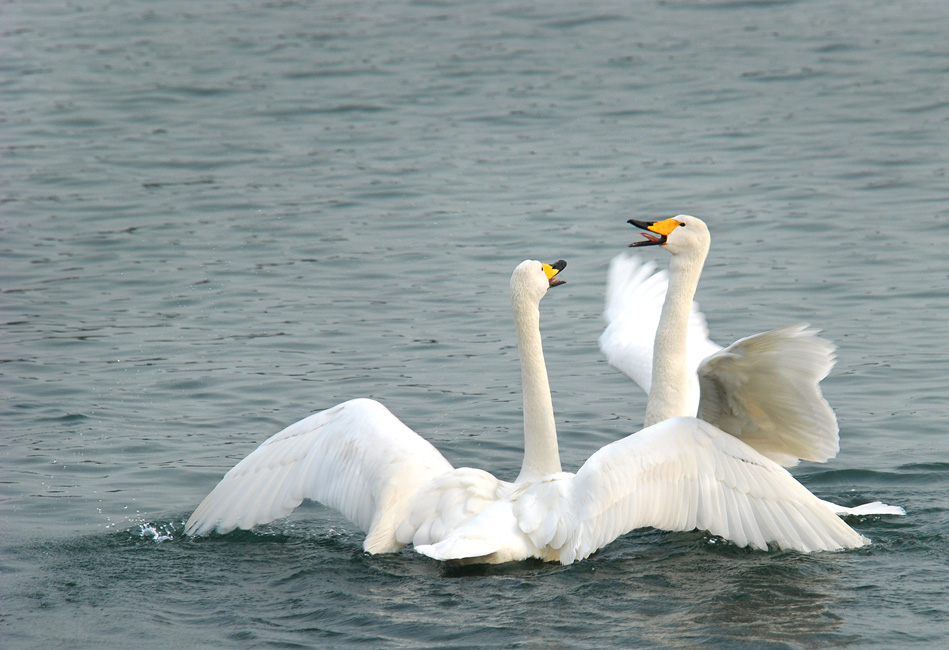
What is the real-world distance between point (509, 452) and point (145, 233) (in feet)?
23.1

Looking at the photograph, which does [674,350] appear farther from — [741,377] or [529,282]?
[741,377]

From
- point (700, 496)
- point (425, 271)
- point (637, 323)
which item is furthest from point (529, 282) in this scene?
point (425, 271)

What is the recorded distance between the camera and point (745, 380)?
6551mm

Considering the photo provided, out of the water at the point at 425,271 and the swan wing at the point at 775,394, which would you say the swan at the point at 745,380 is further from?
the water at the point at 425,271

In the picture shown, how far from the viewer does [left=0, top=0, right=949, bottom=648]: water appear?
21.6 feet

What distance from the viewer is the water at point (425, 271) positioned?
6586 millimetres

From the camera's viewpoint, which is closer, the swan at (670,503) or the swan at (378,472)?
the swan at (670,503)

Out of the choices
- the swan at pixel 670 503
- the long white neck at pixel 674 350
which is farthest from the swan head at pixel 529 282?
the swan at pixel 670 503

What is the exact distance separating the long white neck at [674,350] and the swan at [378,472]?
0.74 meters

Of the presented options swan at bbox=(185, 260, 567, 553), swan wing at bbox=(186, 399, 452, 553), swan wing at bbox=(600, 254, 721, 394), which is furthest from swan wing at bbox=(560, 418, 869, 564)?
swan wing at bbox=(600, 254, 721, 394)

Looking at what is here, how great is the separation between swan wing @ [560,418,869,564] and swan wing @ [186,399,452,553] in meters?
0.96

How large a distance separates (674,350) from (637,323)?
187 cm

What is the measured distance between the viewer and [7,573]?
709cm

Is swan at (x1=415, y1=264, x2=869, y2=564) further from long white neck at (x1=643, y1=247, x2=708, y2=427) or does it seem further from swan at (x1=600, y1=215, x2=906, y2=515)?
long white neck at (x1=643, y1=247, x2=708, y2=427)
